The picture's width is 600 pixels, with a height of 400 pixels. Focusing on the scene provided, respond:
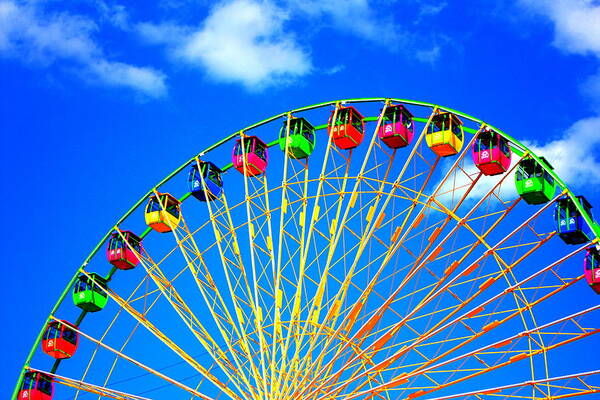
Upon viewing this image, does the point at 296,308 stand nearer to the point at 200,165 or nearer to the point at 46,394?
the point at 200,165

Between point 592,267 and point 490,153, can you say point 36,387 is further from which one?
point 592,267

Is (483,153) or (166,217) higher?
(483,153)

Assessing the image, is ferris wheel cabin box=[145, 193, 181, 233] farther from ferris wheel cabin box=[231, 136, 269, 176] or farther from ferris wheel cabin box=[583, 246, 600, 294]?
ferris wheel cabin box=[583, 246, 600, 294]

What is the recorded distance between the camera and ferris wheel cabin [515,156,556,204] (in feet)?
86.0

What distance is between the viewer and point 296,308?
2634cm

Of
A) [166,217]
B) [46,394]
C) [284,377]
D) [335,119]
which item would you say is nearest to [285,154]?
[335,119]

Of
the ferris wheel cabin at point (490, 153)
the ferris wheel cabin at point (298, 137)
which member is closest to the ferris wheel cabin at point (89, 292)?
the ferris wheel cabin at point (298, 137)

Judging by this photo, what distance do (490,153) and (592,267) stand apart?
3.81 meters

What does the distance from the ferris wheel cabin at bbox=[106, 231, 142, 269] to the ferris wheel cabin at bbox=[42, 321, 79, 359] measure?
2.49m

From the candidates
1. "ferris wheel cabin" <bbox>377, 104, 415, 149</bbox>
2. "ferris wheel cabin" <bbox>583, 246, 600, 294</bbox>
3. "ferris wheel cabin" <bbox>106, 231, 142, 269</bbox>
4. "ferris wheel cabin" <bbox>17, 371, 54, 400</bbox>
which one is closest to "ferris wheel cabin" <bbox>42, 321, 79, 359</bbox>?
"ferris wheel cabin" <bbox>17, 371, 54, 400</bbox>

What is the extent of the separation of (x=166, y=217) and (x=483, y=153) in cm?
960

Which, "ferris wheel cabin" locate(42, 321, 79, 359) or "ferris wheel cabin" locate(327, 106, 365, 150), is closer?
"ferris wheel cabin" locate(327, 106, 365, 150)

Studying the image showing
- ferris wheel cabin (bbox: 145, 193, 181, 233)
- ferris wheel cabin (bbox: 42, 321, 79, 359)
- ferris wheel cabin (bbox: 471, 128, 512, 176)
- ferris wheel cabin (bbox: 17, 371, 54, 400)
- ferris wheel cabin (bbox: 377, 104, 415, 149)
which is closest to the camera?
ferris wheel cabin (bbox: 471, 128, 512, 176)

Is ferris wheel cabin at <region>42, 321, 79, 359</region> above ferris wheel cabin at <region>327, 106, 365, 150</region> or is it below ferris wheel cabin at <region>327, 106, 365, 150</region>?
below
